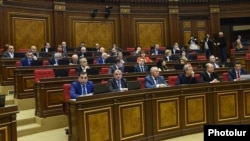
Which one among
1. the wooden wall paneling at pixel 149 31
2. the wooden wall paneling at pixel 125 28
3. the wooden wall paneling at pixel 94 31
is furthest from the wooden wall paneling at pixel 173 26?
the wooden wall paneling at pixel 94 31

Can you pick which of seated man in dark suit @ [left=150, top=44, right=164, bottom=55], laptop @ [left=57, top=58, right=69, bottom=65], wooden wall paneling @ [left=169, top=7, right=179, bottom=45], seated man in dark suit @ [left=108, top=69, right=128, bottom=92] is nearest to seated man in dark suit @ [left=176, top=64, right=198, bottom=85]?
seated man in dark suit @ [left=108, top=69, right=128, bottom=92]

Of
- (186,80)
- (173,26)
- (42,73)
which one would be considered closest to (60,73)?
(42,73)

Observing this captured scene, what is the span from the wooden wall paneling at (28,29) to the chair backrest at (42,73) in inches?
155

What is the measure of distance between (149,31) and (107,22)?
1.88 m

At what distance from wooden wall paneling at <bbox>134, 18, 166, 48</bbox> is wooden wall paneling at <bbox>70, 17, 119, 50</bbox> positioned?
39.7 inches

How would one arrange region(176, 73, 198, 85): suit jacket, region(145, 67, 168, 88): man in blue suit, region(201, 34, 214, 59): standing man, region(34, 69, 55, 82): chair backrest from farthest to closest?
region(201, 34, 214, 59): standing man → region(34, 69, 55, 82): chair backrest → region(176, 73, 198, 85): suit jacket → region(145, 67, 168, 88): man in blue suit

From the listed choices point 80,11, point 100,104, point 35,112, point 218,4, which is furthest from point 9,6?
point 218,4

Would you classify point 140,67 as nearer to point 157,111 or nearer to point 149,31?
point 157,111

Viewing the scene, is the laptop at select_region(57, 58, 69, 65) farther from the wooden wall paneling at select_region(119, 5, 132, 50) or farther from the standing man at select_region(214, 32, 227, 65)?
the standing man at select_region(214, 32, 227, 65)

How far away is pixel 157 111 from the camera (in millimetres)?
5113

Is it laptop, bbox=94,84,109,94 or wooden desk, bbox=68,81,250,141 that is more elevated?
laptop, bbox=94,84,109,94

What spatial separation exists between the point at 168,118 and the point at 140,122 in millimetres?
601

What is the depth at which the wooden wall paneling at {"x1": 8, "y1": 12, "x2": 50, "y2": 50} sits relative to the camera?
972 cm

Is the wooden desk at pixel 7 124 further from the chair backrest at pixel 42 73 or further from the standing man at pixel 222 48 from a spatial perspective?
the standing man at pixel 222 48
